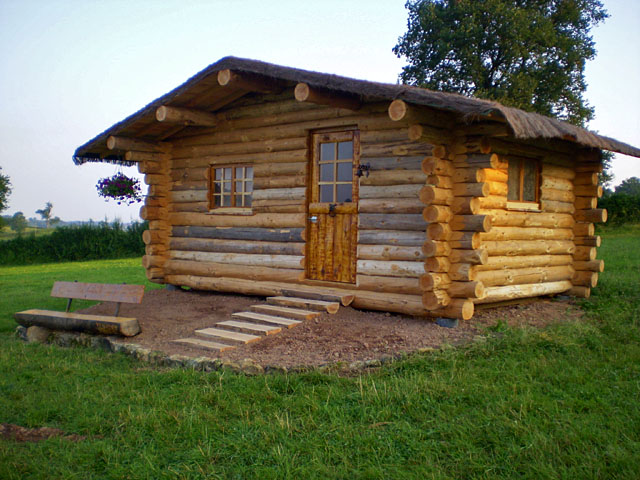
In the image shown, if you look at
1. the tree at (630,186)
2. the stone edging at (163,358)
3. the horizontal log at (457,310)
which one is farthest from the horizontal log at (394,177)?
the tree at (630,186)

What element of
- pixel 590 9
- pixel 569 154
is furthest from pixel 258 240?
pixel 590 9

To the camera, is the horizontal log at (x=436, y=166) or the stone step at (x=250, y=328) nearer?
the stone step at (x=250, y=328)

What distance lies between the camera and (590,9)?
966 inches

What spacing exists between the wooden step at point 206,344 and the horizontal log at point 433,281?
2810 mm

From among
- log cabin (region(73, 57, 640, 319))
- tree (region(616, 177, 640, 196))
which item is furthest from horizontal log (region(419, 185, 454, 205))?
tree (region(616, 177, 640, 196))

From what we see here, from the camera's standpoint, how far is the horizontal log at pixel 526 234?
871cm

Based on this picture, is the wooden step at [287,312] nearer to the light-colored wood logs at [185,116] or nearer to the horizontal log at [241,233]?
the horizontal log at [241,233]

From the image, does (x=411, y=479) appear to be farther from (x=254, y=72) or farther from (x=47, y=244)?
(x=47, y=244)

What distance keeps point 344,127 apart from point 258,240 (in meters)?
2.67

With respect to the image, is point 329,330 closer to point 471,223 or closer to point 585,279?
point 471,223

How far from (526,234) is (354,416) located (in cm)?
585

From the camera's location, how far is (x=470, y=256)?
7941 mm

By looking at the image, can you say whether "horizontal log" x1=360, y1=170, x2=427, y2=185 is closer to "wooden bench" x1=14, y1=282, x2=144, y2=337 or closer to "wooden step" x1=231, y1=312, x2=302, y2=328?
"wooden step" x1=231, y1=312, x2=302, y2=328

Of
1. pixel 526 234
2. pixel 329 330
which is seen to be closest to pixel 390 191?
pixel 329 330
